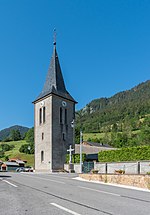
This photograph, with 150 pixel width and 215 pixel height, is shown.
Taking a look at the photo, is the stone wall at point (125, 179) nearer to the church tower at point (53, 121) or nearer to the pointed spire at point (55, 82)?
the church tower at point (53, 121)

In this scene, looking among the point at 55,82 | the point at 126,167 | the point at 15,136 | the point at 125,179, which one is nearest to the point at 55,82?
the point at 55,82

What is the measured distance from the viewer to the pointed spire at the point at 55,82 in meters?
54.6

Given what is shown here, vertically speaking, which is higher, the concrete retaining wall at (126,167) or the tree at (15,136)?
the tree at (15,136)

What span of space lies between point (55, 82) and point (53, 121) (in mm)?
8253

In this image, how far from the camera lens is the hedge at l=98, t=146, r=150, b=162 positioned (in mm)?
31402

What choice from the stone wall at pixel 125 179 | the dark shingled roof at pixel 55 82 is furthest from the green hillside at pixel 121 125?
the stone wall at pixel 125 179

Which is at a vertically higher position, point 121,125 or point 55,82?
point 55,82

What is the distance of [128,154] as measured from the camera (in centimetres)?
3372

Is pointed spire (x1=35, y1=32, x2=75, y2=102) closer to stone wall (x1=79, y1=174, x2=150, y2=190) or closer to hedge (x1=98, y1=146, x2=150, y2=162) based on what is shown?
hedge (x1=98, y1=146, x2=150, y2=162)

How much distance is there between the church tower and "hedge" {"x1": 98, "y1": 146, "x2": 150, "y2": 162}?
538 inches

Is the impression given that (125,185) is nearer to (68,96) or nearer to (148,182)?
(148,182)

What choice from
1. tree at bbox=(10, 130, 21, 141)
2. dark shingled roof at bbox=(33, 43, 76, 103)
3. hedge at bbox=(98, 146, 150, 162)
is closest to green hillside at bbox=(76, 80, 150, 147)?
dark shingled roof at bbox=(33, 43, 76, 103)

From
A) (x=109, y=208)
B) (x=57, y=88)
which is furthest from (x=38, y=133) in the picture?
(x=109, y=208)

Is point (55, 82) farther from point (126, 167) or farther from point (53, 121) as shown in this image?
point (126, 167)
